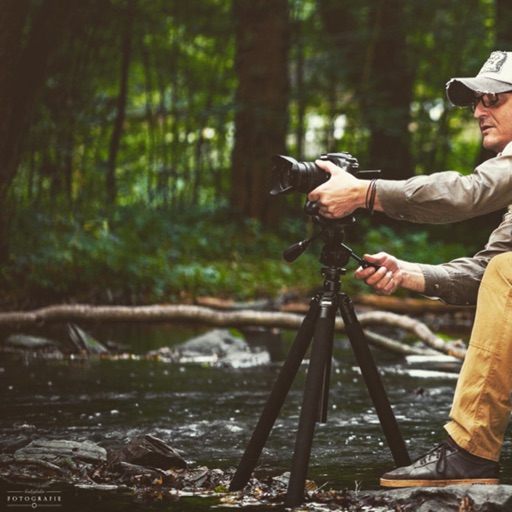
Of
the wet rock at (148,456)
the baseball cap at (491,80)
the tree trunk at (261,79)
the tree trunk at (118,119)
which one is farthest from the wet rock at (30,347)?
the tree trunk at (261,79)

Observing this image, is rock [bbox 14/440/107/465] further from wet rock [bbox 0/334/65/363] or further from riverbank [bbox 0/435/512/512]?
wet rock [bbox 0/334/65/363]

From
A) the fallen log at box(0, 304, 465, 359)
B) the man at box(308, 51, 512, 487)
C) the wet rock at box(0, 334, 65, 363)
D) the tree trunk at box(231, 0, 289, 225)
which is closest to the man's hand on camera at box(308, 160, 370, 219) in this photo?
the man at box(308, 51, 512, 487)

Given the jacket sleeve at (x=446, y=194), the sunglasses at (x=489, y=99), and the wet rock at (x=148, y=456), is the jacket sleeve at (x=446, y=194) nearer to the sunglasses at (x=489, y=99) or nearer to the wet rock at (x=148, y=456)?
the sunglasses at (x=489, y=99)

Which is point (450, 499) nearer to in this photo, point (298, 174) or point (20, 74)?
point (298, 174)

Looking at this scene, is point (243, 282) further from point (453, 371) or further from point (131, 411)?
point (131, 411)

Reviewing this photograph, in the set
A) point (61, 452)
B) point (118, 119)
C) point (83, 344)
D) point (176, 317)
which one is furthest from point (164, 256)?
point (61, 452)

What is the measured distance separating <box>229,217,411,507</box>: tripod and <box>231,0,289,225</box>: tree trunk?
1258cm

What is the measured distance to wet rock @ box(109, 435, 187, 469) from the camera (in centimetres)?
418

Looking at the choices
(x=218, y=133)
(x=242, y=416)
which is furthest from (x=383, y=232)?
(x=242, y=416)

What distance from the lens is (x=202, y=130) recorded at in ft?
58.0

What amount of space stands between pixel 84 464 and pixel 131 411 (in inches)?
64.3

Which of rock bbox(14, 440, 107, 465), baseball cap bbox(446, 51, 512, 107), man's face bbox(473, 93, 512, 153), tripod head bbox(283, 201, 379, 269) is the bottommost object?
rock bbox(14, 440, 107, 465)

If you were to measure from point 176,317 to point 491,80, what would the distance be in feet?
14.9

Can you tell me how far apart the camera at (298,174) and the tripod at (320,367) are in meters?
0.15
